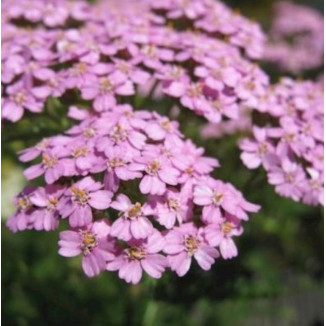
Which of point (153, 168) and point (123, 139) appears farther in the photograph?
point (123, 139)

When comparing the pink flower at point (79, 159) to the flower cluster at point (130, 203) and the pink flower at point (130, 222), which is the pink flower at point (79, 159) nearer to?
the flower cluster at point (130, 203)

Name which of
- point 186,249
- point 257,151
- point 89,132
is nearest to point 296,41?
point 257,151

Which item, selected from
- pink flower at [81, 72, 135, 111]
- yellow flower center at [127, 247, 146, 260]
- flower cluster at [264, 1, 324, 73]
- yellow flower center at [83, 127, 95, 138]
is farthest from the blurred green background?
flower cluster at [264, 1, 324, 73]

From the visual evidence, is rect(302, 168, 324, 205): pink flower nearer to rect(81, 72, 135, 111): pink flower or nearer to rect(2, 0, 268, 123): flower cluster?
rect(2, 0, 268, 123): flower cluster

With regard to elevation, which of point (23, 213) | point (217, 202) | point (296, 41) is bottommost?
point (296, 41)

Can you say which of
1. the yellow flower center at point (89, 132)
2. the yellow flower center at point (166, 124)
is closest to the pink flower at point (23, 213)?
the yellow flower center at point (89, 132)

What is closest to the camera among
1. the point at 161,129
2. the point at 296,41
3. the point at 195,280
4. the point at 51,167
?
the point at 51,167

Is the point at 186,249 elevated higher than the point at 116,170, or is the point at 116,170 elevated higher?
the point at 116,170

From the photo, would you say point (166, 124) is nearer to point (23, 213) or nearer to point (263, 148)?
point (263, 148)
